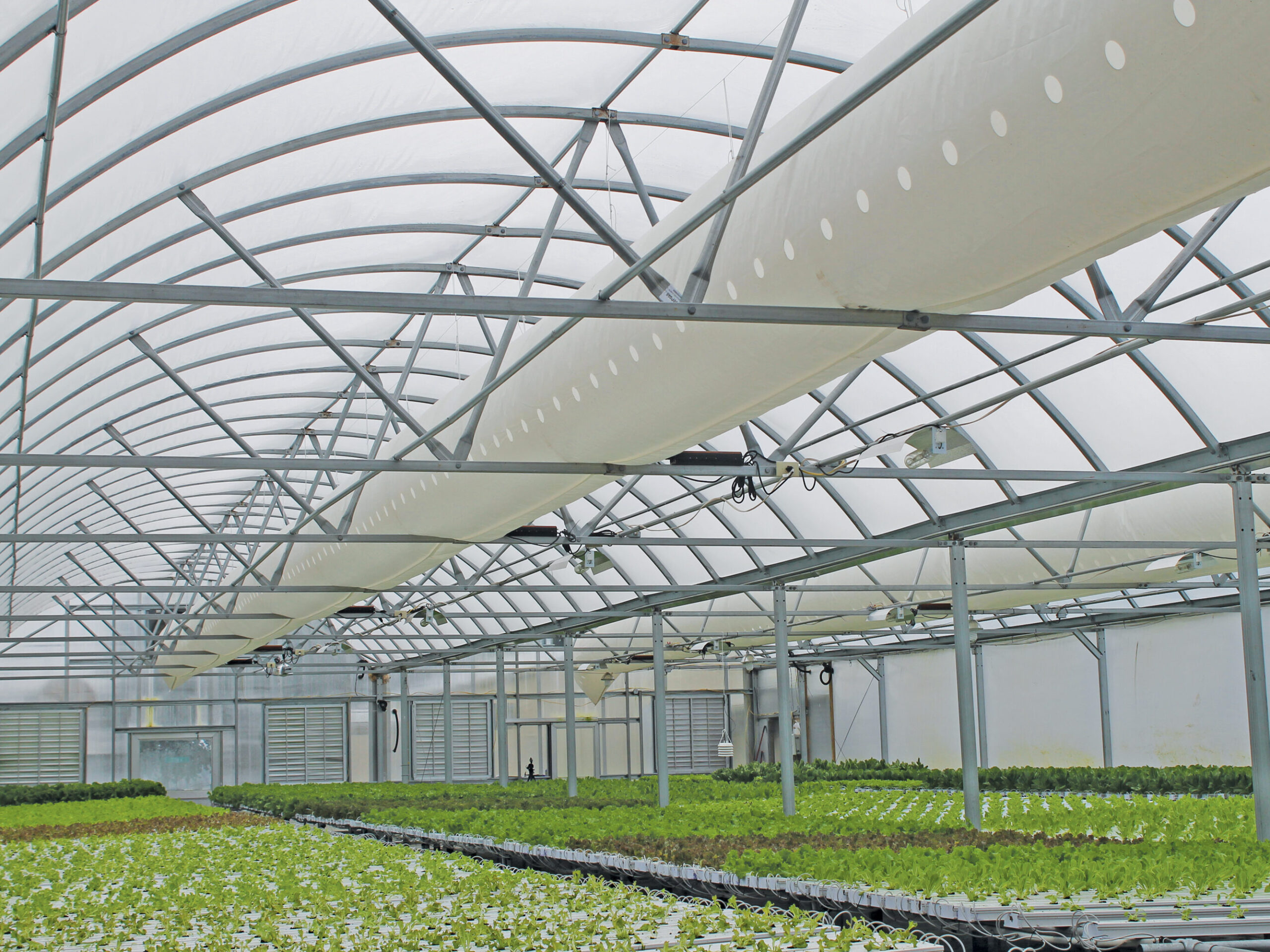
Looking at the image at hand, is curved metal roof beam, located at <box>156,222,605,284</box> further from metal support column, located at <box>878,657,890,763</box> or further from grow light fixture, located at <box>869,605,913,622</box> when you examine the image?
metal support column, located at <box>878,657,890,763</box>

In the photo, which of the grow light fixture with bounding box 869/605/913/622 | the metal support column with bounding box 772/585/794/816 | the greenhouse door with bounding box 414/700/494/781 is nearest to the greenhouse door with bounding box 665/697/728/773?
the greenhouse door with bounding box 414/700/494/781

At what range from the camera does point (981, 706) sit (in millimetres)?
28391

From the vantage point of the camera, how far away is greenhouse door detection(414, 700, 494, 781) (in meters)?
39.2

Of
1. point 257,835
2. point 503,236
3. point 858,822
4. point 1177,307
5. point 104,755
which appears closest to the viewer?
point 1177,307

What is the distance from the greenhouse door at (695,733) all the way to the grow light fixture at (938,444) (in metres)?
31.3

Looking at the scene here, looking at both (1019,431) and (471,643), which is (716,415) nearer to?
(1019,431)

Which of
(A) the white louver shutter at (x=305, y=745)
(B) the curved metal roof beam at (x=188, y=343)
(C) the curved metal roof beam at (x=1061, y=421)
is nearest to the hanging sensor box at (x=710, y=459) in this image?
(C) the curved metal roof beam at (x=1061, y=421)

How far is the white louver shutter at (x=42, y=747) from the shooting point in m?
34.8

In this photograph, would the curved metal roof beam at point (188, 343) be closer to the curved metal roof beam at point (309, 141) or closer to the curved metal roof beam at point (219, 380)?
the curved metal roof beam at point (219, 380)

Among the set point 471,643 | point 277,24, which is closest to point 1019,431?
point 277,24

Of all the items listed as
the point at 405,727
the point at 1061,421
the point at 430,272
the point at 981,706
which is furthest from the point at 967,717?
the point at 405,727

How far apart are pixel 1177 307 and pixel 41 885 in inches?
498

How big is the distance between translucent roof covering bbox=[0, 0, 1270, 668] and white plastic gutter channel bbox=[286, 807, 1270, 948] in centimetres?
397

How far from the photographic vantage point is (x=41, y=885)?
12.7 m
